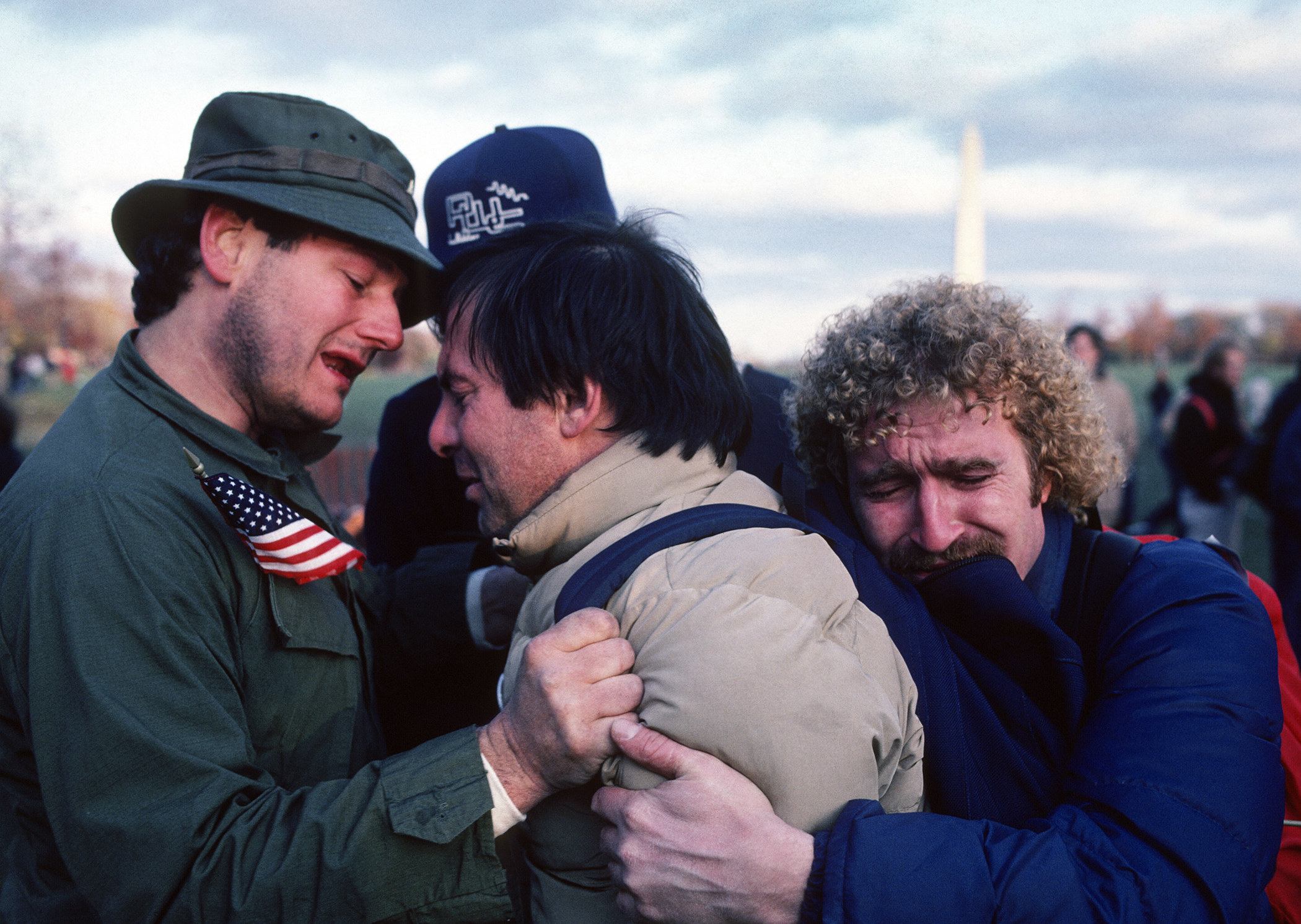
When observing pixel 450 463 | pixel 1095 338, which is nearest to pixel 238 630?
pixel 450 463

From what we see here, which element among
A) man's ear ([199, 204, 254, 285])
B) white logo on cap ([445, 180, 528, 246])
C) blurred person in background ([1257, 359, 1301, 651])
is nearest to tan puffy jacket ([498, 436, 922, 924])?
man's ear ([199, 204, 254, 285])

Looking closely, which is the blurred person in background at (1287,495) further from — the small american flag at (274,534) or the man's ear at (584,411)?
the small american flag at (274,534)

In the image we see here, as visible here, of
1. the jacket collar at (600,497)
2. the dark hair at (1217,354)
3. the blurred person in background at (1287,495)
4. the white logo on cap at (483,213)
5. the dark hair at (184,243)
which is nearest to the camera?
the jacket collar at (600,497)

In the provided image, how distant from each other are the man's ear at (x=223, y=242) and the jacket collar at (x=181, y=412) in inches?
10.8

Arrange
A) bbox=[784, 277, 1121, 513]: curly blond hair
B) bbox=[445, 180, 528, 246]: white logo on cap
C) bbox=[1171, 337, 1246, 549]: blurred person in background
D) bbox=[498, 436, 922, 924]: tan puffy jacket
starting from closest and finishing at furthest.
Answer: bbox=[498, 436, 922, 924]: tan puffy jacket, bbox=[784, 277, 1121, 513]: curly blond hair, bbox=[445, 180, 528, 246]: white logo on cap, bbox=[1171, 337, 1246, 549]: blurred person in background

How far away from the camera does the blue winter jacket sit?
144cm

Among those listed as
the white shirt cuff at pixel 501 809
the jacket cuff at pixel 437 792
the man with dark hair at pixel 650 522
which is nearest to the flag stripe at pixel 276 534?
the man with dark hair at pixel 650 522

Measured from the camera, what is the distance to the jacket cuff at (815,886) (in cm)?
145

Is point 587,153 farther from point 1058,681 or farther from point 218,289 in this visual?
point 1058,681

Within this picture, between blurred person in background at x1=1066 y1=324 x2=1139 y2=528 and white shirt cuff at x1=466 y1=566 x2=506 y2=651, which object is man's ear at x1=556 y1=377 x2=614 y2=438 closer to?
white shirt cuff at x1=466 y1=566 x2=506 y2=651

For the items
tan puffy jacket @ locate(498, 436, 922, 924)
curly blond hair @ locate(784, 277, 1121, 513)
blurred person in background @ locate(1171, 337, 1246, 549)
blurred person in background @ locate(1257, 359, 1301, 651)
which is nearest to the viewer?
tan puffy jacket @ locate(498, 436, 922, 924)

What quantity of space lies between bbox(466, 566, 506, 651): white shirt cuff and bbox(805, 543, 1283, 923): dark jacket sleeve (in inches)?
57.5

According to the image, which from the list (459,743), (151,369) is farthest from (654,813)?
(151,369)

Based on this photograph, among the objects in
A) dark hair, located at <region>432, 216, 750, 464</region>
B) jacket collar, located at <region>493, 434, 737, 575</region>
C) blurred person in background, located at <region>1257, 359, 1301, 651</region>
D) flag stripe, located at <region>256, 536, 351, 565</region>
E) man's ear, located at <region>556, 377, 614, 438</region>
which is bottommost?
blurred person in background, located at <region>1257, 359, 1301, 651</region>
